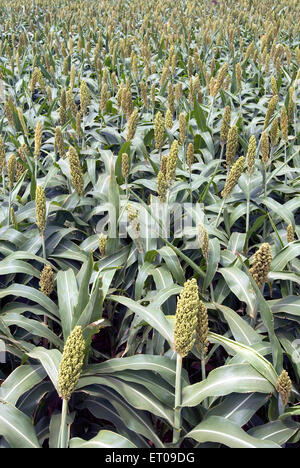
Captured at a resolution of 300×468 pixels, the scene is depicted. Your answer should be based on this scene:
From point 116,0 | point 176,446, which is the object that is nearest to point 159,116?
point 176,446

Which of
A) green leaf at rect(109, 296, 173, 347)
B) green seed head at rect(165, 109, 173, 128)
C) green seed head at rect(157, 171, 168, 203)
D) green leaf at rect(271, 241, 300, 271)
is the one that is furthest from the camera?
green seed head at rect(165, 109, 173, 128)

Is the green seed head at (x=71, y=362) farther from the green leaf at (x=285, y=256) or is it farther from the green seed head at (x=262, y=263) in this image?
the green leaf at (x=285, y=256)

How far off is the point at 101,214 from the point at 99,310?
3.90ft

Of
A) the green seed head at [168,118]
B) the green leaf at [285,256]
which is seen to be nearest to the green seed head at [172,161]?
the green leaf at [285,256]

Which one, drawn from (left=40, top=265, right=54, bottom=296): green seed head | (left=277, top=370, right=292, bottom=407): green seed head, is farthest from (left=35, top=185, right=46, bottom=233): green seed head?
(left=277, top=370, right=292, bottom=407): green seed head

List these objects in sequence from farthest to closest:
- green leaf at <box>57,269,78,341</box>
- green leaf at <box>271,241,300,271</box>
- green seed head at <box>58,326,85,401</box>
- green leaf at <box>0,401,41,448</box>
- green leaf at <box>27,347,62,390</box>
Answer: green leaf at <box>271,241,300,271</box> < green leaf at <box>57,269,78,341</box> < green leaf at <box>27,347,62,390</box> < green leaf at <box>0,401,41,448</box> < green seed head at <box>58,326,85,401</box>

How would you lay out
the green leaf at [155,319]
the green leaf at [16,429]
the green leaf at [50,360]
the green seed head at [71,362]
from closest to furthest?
the green seed head at [71,362]
the green leaf at [16,429]
the green leaf at [50,360]
the green leaf at [155,319]

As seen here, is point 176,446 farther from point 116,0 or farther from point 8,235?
point 116,0

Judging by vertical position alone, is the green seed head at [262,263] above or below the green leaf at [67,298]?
above

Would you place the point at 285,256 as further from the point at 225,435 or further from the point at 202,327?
the point at 225,435

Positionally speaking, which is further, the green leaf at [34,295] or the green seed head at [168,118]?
the green seed head at [168,118]

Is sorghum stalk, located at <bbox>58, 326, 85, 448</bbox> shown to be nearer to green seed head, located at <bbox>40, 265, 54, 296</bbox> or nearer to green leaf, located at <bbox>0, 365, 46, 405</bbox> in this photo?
green leaf, located at <bbox>0, 365, 46, 405</bbox>

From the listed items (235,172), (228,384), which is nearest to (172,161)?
(235,172)

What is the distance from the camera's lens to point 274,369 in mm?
1505
